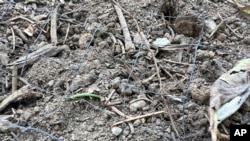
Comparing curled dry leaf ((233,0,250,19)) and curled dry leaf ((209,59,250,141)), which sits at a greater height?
curled dry leaf ((233,0,250,19))

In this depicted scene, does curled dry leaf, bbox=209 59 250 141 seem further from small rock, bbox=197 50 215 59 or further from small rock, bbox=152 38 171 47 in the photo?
small rock, bbox=152 38 171 47

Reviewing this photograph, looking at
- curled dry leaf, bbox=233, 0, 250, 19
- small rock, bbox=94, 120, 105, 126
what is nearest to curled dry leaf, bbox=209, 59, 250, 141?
small rock, bbox=94, 120, 105, 126

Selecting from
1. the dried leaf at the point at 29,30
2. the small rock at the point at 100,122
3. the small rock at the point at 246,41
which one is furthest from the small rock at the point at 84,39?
the small rock at the point at 246,41

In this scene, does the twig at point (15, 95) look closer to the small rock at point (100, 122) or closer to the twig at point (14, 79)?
the twig at point (14, 79)

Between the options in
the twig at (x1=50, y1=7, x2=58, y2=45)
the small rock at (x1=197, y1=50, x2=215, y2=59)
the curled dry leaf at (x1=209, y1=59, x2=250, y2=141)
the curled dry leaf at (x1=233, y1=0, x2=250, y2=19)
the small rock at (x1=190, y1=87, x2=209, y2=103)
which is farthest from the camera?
the curled dry leaf at (x1=233, y1=0, x2=250, y2=19)

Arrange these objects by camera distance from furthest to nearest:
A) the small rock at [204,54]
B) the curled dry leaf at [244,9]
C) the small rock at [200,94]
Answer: the curled dry leaf at [244,9] < the small rock at [204,54] < the small rock at [200,94]

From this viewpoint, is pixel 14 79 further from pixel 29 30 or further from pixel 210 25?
pixel 210 25
